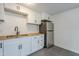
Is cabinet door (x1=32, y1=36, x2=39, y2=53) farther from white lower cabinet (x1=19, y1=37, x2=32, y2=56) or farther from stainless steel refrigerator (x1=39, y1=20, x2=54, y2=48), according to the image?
stainless steel refrigerator (x1=39, y1=20, x2=54, y2=48)

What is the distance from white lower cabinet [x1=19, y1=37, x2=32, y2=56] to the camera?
270 centimetres

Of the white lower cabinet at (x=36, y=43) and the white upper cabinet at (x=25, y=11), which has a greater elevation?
the white upper cabinet at (x=25, y=11)

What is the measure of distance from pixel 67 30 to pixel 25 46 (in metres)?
2.43

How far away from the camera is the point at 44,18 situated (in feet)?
15.1


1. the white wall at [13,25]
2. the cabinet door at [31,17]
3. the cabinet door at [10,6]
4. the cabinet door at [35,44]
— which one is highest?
the cabinet door at [10,6]

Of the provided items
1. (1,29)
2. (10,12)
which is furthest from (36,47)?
(10,12)

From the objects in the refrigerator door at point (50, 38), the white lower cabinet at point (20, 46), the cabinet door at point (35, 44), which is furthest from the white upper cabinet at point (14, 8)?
the refrigerator door at point (50, 38)

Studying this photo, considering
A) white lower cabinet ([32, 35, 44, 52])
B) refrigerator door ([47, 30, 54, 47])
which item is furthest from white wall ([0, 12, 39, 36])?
refrigerator door ([47, 30, 54, 47])

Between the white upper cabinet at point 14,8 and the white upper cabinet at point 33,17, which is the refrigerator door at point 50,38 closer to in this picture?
the white upper cabinet at point 33,17

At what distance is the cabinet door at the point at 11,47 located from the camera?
2137 mm

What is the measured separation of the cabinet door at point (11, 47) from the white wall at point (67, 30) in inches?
105

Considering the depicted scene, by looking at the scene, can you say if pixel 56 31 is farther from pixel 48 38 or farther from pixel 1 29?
pixel 1 29

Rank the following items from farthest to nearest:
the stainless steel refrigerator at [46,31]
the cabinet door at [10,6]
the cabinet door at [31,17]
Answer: the stainless steel refrigerator at [46,31], the cabinet door at [31,17], the cabinet door at [10,6]

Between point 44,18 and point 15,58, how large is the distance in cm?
408
